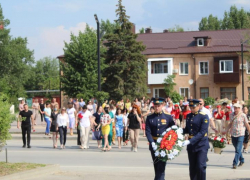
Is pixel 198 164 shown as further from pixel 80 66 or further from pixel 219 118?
pixel 80 66

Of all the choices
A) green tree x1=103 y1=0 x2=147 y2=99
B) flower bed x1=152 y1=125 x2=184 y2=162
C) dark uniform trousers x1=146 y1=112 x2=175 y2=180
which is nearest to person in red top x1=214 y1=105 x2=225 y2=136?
dark uniform trousers x1=146 y1=112 x2=175 y2=180

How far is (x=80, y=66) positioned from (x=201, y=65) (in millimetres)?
18609

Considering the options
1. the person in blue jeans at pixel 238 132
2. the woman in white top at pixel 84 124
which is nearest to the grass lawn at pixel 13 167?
the person in blue jeans at pixel 238 132

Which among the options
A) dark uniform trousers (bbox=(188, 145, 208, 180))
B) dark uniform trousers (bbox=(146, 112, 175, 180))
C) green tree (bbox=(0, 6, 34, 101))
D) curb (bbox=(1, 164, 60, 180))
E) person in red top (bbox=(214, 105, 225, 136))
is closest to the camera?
dark uniform trousers (bbox=(188, 145, 208, 180))

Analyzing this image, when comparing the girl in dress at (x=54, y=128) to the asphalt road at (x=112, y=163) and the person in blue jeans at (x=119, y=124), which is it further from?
the person in blue jeans at (x=119, y=124)

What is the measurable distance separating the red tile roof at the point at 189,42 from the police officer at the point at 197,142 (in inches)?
1996

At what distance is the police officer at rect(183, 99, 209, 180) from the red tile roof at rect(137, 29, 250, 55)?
50.7 metres

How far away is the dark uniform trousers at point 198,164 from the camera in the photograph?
31.2ft

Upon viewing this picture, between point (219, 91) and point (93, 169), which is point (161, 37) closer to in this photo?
point (219, 91)

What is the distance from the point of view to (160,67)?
6259 centimetres

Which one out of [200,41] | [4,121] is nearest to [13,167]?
[4,121]

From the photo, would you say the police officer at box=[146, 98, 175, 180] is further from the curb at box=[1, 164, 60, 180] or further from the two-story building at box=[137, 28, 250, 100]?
the two-story building at box=[137, 28, 250, 100]

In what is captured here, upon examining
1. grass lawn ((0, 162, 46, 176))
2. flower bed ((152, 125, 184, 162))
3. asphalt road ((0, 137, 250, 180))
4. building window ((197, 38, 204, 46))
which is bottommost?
asphalt road ((0, 137, 250, 180))

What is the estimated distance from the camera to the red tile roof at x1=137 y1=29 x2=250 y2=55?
6059 centimetres
